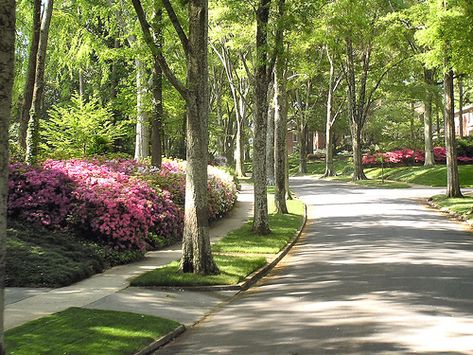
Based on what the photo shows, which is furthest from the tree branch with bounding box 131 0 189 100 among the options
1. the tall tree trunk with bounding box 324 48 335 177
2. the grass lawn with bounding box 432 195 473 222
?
the tall tree trunk with bounding box 324 48 335 177

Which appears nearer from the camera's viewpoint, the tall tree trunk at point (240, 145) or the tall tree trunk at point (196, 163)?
the tall tree trunk at point (196, 163)

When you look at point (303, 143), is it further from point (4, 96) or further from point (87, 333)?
point (4, 96)

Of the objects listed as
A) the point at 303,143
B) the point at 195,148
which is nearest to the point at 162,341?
the point at 195,148

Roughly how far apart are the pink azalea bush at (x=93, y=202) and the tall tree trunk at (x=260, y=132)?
9.27 feet

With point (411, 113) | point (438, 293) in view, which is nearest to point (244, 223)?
point (438, 293)

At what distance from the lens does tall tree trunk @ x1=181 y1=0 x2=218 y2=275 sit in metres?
11.5

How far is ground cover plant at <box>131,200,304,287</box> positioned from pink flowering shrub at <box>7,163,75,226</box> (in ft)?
10.3

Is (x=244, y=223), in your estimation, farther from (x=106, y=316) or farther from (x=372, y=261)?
(x=106, y=316)

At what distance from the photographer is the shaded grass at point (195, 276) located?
36.1 feet

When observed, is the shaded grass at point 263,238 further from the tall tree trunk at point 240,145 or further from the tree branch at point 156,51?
the tall tree trunk at point 240,145

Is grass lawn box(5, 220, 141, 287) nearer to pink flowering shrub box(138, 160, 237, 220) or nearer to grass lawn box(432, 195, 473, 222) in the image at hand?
pink flowering shrub box(138, 160, 237, 220)

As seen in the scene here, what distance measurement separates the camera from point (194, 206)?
37.8 ft

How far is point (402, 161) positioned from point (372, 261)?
4280cm

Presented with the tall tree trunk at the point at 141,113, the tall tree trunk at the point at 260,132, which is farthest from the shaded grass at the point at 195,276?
the tall tree trunk at the point at 141,113
